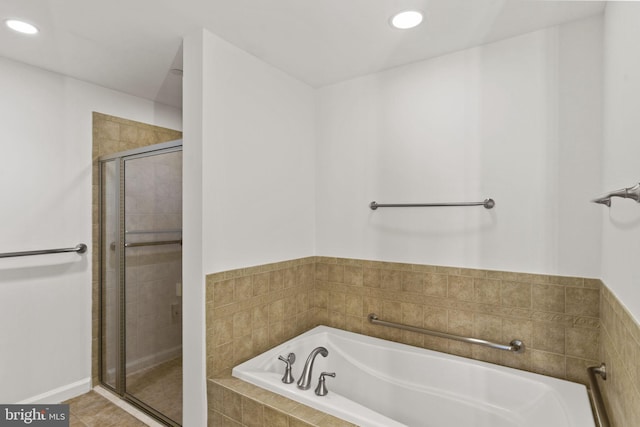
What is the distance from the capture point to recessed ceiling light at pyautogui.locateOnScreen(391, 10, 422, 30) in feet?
5.36

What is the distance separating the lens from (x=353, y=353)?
2203 mm

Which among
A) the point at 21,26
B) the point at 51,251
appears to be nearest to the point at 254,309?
the point at 51,251

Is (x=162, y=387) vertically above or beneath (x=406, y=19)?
beneath

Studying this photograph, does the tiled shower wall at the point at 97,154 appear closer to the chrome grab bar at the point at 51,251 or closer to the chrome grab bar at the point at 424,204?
the chrome grab bar at the point at 51,251

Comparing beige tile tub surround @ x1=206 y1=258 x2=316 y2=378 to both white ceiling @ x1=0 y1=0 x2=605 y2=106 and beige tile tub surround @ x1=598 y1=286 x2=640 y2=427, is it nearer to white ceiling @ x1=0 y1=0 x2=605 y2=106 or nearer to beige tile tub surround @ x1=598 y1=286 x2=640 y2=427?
white ceiling @ x1=0 y1=0 x2=605 y2=106

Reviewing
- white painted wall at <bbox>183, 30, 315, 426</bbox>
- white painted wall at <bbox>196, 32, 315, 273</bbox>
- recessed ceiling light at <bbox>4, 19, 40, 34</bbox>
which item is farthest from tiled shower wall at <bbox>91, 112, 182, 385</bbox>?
white painted wall at <bbox>196, 32, 315, 273</bbox>

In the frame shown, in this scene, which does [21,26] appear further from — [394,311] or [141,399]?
[394,311]

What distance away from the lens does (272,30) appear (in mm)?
1787

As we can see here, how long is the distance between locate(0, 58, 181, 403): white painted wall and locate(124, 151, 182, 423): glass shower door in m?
0.37

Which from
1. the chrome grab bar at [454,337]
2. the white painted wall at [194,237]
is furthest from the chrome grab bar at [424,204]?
the white painted wall at [194,237]

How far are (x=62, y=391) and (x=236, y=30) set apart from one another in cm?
259

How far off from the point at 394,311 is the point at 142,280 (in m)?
1.71

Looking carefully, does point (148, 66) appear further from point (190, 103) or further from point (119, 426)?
point (119, 426)

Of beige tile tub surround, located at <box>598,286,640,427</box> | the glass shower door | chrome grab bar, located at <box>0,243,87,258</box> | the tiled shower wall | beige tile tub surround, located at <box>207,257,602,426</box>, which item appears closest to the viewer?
beige tile tub surround, located at <box>598,286,640,427</box>
